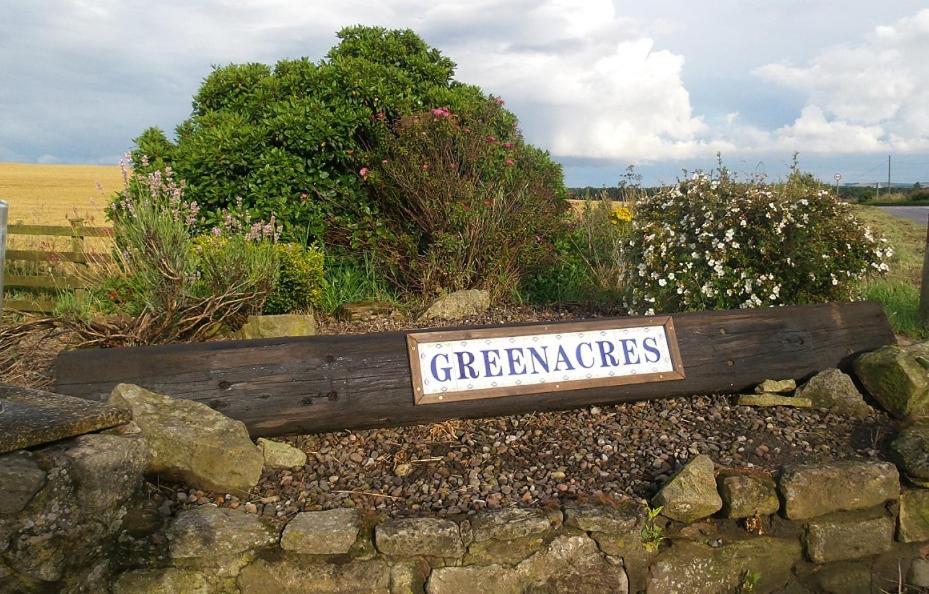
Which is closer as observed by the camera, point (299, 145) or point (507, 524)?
point (507, 524)

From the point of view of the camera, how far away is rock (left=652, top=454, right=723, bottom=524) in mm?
3453

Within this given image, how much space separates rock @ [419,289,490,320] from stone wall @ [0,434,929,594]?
3114 mm

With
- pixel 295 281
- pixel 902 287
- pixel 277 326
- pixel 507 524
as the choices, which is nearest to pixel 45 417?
pixel 507 524

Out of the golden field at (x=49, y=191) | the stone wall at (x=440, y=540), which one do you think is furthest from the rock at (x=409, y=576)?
the golden field at (x=49, y=191)

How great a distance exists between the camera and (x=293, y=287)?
6.39 meters

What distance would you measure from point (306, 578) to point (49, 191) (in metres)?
35.4

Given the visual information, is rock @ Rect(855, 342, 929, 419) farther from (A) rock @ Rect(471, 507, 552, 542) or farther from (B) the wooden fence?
(B) the wooden fence

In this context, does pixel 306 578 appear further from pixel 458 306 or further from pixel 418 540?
pixel 458 306

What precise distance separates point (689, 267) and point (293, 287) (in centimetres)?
331

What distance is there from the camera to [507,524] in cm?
329

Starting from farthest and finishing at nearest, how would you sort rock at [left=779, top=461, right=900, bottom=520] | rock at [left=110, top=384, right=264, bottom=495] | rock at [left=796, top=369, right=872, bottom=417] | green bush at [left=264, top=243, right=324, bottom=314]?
green bush at [left=264, top=243, right=324, bottom=314], rock at [left=796, top=369, right=872, bottom=417], rock at [left=779, top=461, right=900, bottom=520], rock at [left=110, top=384, right=264, bottom=495]

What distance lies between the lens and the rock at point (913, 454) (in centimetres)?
389

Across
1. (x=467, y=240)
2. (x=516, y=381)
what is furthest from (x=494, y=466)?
(x=467, y=240)

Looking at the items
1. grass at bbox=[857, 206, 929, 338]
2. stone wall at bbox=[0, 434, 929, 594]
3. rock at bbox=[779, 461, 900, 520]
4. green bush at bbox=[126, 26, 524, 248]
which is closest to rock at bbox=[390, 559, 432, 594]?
stone wall at bbox=[0, 434, 929, 594]
